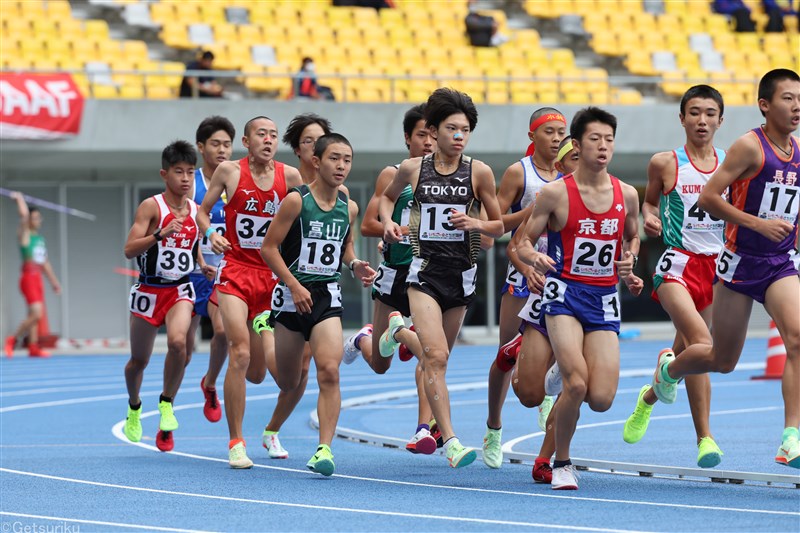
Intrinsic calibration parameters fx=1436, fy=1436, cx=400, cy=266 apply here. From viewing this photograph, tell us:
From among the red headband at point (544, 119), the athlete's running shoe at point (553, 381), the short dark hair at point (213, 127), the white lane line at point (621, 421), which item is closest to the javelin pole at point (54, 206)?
the short dark hair at point (213, 127)

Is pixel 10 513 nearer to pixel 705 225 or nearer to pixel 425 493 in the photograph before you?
pixel 425 493

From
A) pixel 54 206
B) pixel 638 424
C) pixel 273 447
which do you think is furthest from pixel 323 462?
pixel 54 206

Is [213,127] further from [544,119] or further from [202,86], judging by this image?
[202,86]

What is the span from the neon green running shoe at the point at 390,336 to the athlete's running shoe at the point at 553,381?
1.39 m

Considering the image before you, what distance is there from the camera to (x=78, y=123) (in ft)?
75.7

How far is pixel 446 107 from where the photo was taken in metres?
9.51

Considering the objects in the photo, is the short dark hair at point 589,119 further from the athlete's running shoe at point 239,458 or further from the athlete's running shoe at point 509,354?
the athlete's running shoe at point 239,458

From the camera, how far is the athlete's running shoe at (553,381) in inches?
356

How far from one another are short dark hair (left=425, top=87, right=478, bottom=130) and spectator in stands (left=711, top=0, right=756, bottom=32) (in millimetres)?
23744

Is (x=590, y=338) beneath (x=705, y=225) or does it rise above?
beneath

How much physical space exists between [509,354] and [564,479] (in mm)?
1454

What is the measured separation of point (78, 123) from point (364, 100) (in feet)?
17.1

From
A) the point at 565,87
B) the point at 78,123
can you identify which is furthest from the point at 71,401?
the point at 565,87

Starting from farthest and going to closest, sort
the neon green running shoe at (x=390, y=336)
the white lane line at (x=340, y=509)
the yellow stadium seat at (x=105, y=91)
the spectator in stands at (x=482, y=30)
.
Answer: the spectator in stands at (x=482, y=30) → the yellow stadium seat at (x=105, y=91) → the neon green running shoe at (x=390, y=336) → the white lane line at (x=340, y=509)
